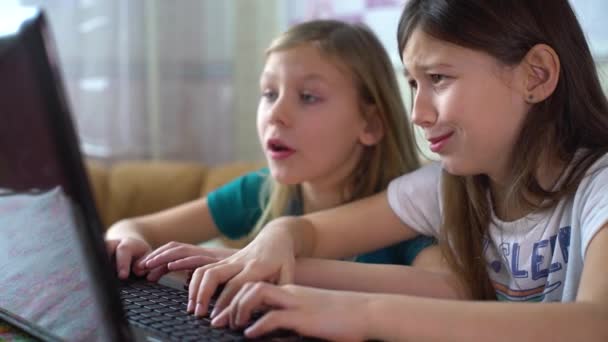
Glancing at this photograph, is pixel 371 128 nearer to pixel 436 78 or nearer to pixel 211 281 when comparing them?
pixel 436 78

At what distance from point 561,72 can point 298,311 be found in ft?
1.70

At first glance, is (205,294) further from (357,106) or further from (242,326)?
(357,106)

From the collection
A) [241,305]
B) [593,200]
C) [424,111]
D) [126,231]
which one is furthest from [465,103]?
[126,231]

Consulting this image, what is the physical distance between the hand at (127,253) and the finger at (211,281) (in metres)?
0.19

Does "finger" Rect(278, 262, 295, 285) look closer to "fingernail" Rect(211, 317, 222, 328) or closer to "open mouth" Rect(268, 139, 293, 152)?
"fingernail" Rect(211, 317, 222, 328)

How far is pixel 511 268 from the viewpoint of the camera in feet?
3.18

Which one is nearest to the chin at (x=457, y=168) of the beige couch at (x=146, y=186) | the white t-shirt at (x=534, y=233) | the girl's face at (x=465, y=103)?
the girl's face at (x=465, y=103)

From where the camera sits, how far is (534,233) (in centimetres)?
94

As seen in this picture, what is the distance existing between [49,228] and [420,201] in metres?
0.66

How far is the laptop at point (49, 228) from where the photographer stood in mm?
482

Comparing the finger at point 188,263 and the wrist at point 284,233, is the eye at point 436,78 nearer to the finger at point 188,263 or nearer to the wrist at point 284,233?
the wrist at point 284,233

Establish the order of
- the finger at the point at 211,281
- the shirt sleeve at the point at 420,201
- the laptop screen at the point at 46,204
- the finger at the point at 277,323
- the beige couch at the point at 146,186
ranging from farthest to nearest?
the beige couch at the point at 146,186
the shirt sleeve at the point at 420,201
the finger at the point at 211,281
the finger at the point at 277,323
the laptop screen at the point at 46,204

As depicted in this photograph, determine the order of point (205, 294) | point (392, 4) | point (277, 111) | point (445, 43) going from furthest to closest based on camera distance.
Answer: point (392, 4)
point (277, 111)
point (445, 43)
point (205, 294)

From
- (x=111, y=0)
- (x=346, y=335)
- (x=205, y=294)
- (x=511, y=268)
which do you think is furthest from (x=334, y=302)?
(x=111, y=0)
